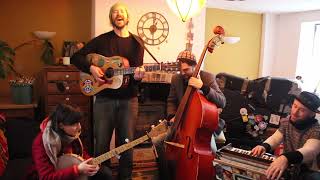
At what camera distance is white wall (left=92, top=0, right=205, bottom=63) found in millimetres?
3199

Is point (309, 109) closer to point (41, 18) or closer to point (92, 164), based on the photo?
point (92, 164)

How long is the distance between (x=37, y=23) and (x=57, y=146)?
2337 mm

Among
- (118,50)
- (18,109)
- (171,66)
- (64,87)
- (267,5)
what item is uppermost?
(267,5)

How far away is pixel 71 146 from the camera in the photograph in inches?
70.6

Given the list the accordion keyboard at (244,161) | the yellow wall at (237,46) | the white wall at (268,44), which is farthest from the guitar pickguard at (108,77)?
the white wall at (268,44)

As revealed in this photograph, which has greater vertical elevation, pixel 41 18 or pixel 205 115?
pixel 41 18

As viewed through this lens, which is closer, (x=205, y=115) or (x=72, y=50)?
(x=205, y=115)

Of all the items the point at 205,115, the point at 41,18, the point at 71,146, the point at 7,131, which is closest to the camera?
the point at 71,146

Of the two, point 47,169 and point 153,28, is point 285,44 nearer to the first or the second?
point 153,28

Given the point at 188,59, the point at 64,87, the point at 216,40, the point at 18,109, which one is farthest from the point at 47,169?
the point at 18,109

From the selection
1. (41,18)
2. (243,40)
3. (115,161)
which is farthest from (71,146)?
(243,40)

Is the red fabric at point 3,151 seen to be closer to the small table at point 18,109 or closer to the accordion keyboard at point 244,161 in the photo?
the small table at point 18,109

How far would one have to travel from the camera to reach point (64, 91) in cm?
302

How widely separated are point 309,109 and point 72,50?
2422 mm
